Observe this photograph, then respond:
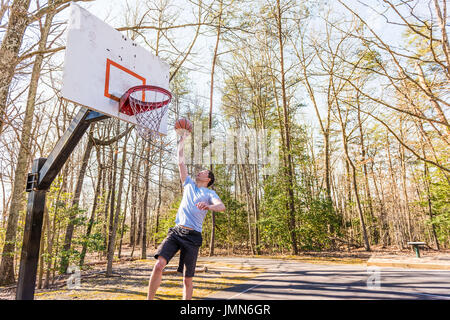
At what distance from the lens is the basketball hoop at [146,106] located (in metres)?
3.91

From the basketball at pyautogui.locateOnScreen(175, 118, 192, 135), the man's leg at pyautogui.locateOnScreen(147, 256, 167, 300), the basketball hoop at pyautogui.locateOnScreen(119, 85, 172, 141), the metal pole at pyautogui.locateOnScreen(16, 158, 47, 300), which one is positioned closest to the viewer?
the man's leg at pyautogui.locateOnScreen(147, 256, 167, 300)

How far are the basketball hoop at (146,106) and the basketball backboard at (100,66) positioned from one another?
0.11m

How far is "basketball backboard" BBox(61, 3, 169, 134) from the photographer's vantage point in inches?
128

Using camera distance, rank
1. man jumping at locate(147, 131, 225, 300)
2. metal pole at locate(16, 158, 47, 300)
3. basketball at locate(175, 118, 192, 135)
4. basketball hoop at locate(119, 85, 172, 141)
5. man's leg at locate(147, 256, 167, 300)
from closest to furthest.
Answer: man's leg at locate(147, 256, 167, 300)
man jumping at locate(147, 131, 225, 300)
metal pole at locate(16, 158, 47, 300)
basketball at locate(175, 118, 192, 135)
basketball hoop at locate(119, 85, 172, 141)

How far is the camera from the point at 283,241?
10.9 metres

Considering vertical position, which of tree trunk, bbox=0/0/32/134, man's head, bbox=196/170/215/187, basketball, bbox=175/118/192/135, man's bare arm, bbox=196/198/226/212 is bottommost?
man's bare arm, bbox=196/198/226/212

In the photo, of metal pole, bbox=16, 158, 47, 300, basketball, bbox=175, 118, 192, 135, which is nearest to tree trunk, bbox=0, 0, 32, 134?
metal pole, bbox=16, 158, 47, 300

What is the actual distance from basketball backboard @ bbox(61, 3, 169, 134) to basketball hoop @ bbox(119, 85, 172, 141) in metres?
0.11

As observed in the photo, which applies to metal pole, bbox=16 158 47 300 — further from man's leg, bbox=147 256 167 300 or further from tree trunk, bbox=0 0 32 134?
tree trunk, bbox=0 0 32 134

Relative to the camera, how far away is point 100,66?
3674mm

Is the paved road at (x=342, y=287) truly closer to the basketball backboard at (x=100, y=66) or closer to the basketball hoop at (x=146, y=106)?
the basketball hoop at (x=146, y=106)

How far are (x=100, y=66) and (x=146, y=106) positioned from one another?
0.83 m

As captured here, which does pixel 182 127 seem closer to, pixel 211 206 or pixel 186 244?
pixel 211 206

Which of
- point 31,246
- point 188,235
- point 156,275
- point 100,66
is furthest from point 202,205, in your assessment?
point 100,66
